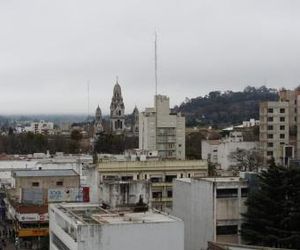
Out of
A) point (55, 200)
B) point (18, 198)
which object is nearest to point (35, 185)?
point (18, 198)

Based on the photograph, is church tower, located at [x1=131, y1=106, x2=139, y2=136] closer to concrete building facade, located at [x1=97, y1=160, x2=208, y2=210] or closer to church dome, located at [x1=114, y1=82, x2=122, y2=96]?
church dome, located at [x1=114, y1=82, x2=122, y2=96]

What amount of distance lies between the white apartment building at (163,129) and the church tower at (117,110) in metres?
58.5

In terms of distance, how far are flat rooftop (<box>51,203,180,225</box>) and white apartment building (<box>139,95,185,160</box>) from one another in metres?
36.5

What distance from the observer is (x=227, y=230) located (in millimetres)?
34500

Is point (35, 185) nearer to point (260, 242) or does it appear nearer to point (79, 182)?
point (79, 182)

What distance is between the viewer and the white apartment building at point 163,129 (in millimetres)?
70125

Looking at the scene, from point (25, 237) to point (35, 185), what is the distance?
499 centimetres

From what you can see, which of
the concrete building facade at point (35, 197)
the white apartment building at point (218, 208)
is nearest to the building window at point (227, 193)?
the white apartment building at point (218, 208)

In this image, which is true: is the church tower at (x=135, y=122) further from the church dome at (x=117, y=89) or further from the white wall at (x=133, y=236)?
the white wall at (x=133, y=236)

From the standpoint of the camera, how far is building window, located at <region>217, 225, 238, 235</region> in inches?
1352

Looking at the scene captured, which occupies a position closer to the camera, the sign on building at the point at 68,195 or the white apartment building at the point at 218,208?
the white apartment building at the point at 218,208

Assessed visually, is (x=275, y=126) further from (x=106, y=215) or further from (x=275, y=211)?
(x=106, y=215)

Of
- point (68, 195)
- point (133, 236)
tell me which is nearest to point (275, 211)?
point (133, 236)

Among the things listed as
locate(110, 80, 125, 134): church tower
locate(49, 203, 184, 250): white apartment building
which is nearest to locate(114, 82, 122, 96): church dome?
locate(110, 80, 125, 134): church tower
